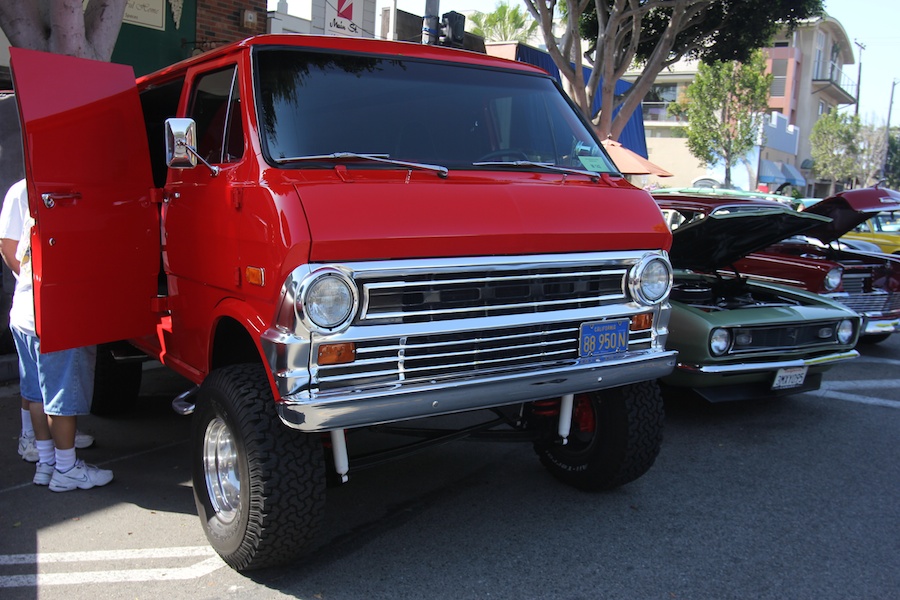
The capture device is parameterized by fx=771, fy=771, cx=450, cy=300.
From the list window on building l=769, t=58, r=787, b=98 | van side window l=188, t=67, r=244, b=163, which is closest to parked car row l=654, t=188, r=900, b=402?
van side window l=188, t=67, r=244, b=163

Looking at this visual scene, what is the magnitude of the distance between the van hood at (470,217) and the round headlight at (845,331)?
3322 millimetres

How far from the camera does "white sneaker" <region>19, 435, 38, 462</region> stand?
4.86 metres

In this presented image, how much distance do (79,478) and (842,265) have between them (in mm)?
7338

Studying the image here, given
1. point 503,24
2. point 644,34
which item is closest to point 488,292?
point 644,34

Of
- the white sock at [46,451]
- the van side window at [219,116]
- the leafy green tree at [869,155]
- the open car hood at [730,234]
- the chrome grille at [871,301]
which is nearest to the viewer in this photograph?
the van side window at [219,116]

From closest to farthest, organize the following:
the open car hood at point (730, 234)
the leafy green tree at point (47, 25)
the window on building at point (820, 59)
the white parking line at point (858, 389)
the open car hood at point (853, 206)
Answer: the open car hood at point (730, 234), the leafy green tree at point (47, 25), the white parking line at point (858, 389), the open car hood at point (853, 206), the window on building at point (820, 59)

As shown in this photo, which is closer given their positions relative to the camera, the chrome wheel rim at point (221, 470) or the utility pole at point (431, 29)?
the chrome wheel rim at point (221, 470)

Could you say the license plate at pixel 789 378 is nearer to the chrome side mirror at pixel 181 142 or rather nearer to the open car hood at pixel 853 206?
the open car hood at pixel 853 206

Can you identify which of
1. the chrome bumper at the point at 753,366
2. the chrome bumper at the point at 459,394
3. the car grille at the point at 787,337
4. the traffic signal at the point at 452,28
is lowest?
the chrome bumper at the point at 753,366

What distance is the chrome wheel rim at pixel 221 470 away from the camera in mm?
3553

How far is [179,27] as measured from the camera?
1068 centimetres

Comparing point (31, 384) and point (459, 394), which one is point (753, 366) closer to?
point (459, 394)

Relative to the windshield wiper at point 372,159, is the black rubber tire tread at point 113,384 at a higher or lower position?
lower

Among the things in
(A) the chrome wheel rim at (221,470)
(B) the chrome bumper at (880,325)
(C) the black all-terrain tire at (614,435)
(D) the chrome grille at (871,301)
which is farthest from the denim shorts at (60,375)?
(B) the chrome bumper at (880,325)
